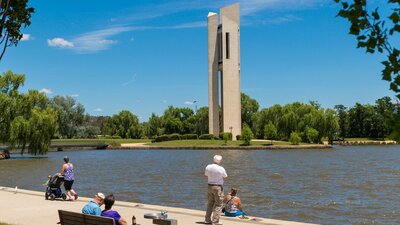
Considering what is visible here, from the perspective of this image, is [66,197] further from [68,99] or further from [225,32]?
[68,99]

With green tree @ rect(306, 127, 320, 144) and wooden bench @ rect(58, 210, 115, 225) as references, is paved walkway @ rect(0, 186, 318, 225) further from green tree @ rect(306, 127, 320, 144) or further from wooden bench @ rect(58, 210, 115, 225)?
green tree @ rect(306, 127, 320, 144)

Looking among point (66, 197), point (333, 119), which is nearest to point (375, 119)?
point (333, 119)

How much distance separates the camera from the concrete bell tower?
9406cm

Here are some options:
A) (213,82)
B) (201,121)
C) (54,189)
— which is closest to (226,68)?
(213,82)

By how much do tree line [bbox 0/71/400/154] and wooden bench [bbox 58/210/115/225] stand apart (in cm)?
444

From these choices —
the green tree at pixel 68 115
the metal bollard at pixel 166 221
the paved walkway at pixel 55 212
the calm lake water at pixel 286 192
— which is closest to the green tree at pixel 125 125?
the green tree at pixel 68 115

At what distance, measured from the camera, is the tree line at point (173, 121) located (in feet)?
162

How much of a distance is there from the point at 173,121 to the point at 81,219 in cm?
A: 12025

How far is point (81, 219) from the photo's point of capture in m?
8.11

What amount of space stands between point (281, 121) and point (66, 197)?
83.0 m

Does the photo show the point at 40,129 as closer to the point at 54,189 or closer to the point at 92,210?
the point at 54,189

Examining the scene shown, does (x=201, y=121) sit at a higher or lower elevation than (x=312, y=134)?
higher

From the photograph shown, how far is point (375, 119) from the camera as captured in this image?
131 m

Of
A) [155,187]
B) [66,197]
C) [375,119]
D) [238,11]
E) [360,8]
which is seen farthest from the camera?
[375,119]
